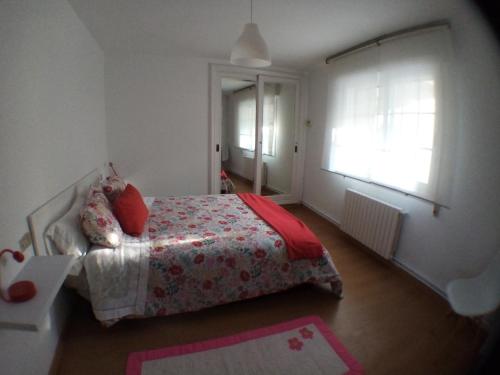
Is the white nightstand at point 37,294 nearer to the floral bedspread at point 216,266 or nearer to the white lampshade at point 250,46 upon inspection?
the floral bedspread at point 216,266

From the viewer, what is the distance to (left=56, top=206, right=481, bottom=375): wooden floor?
1473 millimetres

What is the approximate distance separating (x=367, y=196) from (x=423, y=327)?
4.51ft

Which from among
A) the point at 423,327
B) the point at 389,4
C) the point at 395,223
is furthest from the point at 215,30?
the point at 423,327

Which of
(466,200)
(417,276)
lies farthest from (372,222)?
(466,200)

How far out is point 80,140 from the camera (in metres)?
2.21

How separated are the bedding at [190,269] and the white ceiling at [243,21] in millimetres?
1753

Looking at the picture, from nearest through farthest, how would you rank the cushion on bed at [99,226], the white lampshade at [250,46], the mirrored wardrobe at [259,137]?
the cushion on bed at [99,226], the white lampshade at [250,46], the mirrored wardrobe at [259,137]

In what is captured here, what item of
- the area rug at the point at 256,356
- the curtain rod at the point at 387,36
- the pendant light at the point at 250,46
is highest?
the curtain rod at the point at 387,36

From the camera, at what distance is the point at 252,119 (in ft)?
13.8

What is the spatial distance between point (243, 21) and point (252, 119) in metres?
1.98

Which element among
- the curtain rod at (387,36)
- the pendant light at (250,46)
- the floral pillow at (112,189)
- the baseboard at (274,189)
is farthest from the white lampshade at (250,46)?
the baseboard at (274,189)

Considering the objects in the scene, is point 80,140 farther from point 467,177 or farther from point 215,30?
point 467,177

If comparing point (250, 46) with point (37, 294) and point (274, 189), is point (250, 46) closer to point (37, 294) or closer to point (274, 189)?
point (37, 294)

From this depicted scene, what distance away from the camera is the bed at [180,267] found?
1600 millimetres
